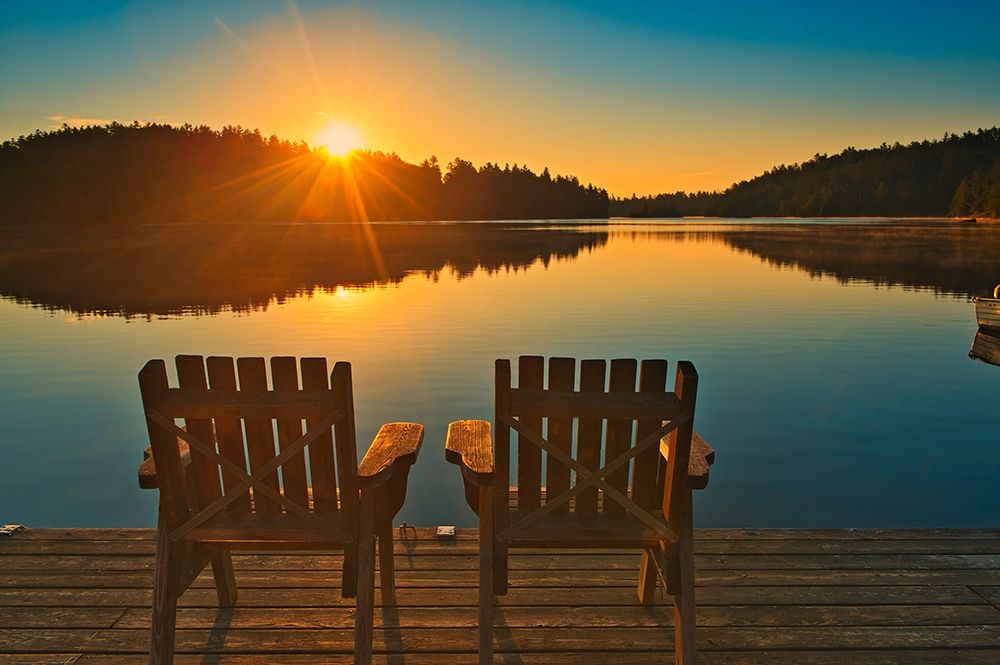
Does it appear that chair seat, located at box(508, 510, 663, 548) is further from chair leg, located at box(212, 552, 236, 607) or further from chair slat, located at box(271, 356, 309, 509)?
chair leg, located at box(212, 552, 236, 607)

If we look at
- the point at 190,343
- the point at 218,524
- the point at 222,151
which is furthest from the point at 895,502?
the point at 222,151

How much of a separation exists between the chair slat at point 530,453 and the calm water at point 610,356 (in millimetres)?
4691

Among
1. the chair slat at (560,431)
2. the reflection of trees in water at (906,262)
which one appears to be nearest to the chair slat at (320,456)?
the chair slat at (560,431)

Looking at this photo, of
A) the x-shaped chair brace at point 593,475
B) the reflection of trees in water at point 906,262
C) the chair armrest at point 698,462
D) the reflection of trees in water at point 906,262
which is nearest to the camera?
the x-shaped chair brace at point 593,475

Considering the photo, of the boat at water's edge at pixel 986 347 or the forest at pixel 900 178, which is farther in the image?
the forest at pixel 900 178

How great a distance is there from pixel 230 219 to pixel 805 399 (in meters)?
143

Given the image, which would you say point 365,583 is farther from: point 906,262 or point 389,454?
point 906,262

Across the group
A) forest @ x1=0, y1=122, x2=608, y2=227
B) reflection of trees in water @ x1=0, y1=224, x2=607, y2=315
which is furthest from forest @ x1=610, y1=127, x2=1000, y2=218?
reflection of trees in water @ x1=0, y1=224, x2=607, y2=315

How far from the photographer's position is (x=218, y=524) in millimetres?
3307

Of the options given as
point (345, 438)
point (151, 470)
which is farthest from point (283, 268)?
point (345, 438)

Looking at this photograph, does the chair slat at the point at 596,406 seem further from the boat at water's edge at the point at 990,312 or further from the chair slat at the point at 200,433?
the boat at water's edge at the point at 990,312

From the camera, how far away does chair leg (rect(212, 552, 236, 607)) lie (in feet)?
12.3

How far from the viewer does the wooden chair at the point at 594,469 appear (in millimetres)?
3043

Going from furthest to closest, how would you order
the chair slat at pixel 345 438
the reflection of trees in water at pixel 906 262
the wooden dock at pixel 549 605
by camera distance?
the reflection of trees in water at pixel 906 262 → the wooden dock at pixel 549 605 → the chair slat at pixel 345 438
